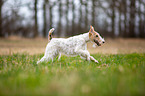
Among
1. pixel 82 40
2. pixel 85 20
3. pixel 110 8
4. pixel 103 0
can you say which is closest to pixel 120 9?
pixel 110 8

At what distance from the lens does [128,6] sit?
888 inches

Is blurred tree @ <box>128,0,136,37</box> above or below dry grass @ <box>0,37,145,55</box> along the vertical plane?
above

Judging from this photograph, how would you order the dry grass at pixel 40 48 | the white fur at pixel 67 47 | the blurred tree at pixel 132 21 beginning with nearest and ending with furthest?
1. the white fur at pixel 67 47
2. the dry grass at pixel 40 48
3. the blurred tree at pixel 132 21

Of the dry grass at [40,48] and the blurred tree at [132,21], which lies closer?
the dry grass at [40,48]

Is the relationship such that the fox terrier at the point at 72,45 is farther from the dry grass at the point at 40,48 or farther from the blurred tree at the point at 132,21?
the blurred tree at the point at 132,21

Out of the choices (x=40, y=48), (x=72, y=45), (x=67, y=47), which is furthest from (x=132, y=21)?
(x=67, y=47)

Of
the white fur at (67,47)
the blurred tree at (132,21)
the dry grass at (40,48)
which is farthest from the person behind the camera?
the blurred tree at (132,21)

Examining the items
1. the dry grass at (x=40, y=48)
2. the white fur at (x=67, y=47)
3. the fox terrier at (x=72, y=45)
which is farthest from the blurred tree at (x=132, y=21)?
the white fur at (x=67, y=47)

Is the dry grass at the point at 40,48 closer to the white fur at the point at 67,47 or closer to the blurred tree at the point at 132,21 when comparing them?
the white fur at the point at 67,47

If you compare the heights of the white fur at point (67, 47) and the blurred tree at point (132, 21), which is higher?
the blurred tree at point (132, 21)

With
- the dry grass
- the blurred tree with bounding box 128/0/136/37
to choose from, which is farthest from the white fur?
the blurred tree with bounding box 128/0/136/37

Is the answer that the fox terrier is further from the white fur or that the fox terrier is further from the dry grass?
the dry grass

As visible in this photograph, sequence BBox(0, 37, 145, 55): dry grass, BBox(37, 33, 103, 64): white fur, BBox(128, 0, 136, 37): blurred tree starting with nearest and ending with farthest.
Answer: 1. BBox(37, 33, 103, 64): white fur
2. BBox(0, 37, 145, 55): dry grass
3. BBox(128, 0, 136, 37): blurred tree

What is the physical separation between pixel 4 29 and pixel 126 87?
17690 mm
